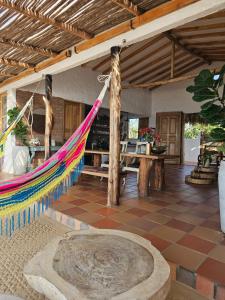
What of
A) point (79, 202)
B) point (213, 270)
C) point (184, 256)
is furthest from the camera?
point (79, 202)

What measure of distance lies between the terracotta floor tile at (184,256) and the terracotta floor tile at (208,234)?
11.0 inches

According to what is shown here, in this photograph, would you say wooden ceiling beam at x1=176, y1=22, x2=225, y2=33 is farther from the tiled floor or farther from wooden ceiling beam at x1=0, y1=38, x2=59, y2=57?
the tiled floor

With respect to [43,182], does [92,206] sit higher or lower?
lower

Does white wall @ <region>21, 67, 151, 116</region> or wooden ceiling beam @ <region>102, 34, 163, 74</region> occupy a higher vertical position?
wooden ceiling beam @ <region>102, 34, 163, 74</region>

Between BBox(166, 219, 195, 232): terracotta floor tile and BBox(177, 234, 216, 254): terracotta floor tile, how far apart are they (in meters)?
0.15

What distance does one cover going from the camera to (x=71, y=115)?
217 inches

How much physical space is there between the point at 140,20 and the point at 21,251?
97.8 inches

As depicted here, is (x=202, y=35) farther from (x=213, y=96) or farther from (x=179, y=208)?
(x=179, y=208)

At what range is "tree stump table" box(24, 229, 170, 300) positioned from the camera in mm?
853

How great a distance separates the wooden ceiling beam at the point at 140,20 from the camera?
6.43 ft

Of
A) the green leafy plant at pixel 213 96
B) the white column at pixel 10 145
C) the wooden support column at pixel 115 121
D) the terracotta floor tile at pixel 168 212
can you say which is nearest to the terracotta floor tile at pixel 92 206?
the wooden support column at pixel 115 121

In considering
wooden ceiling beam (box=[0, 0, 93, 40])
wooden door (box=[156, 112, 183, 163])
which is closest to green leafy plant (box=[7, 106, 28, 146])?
wooden ceiling beam (box=[0, 0, 93, 40])

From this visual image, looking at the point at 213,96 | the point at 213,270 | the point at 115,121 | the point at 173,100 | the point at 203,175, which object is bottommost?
the point at 213,270

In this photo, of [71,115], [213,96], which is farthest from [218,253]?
[71,115]
